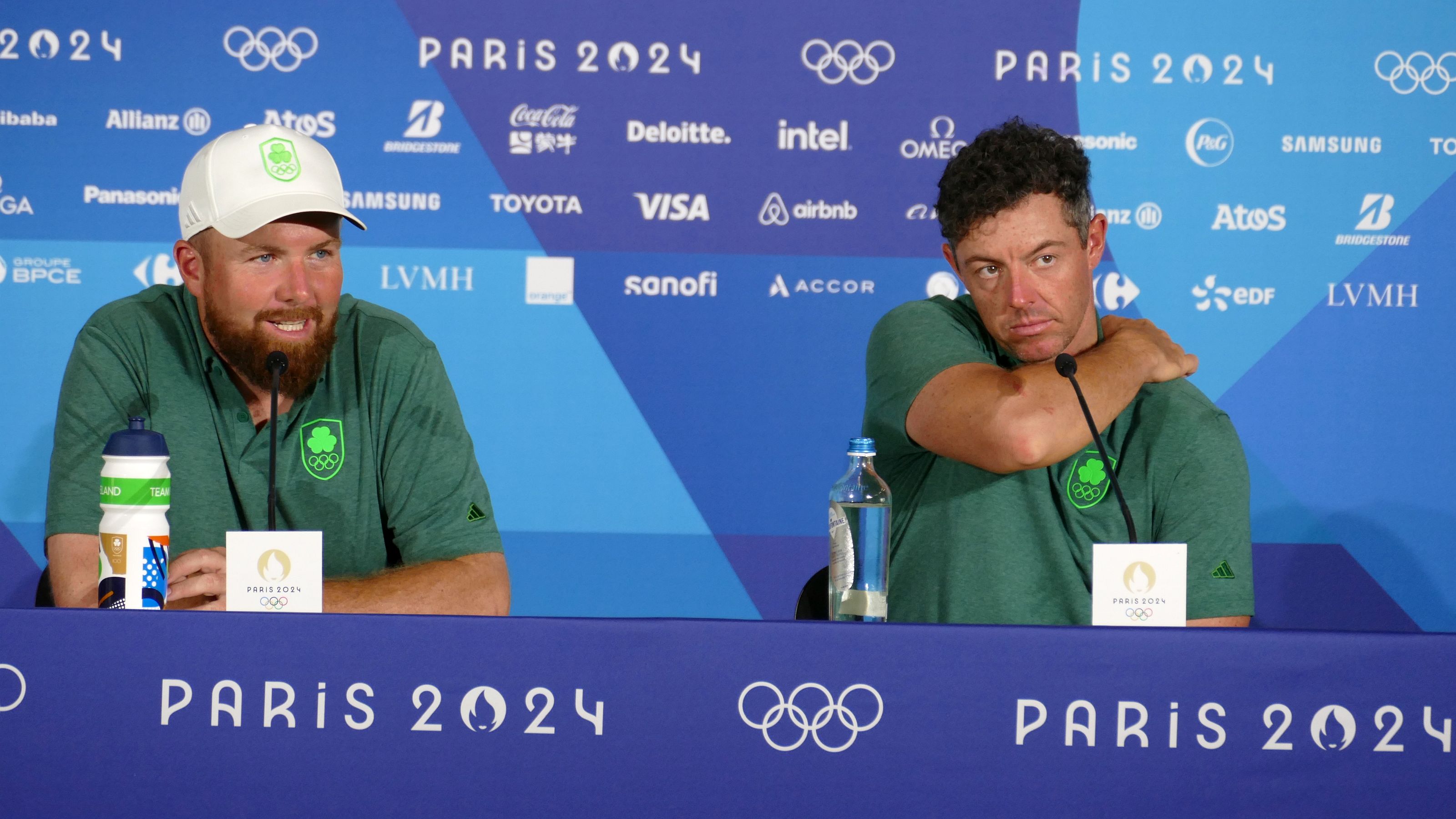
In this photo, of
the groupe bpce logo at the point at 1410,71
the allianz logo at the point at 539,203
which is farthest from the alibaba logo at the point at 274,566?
the groupe bpce logo at the point at 1410,71

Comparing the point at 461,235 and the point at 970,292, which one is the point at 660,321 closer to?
the point at 461,235

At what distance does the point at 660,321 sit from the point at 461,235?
0.55 metres

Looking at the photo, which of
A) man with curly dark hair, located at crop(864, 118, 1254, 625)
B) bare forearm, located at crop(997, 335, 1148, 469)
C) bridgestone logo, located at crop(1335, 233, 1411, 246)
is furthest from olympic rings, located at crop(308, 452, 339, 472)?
bridgestone logo, located at crop(1335, 233, 1411, 246)

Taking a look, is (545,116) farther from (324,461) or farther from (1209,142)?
(1209,142)

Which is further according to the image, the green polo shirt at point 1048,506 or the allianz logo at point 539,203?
the allianz logo at point 539,203

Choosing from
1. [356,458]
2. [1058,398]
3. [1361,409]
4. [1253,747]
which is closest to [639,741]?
[1253,747]

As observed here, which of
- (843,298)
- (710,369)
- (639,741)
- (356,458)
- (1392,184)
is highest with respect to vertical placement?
(1392,184)

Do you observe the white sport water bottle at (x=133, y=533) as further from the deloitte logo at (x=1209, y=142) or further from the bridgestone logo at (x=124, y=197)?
the deloitte logo at (x=1209, y=142)

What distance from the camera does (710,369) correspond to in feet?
9.91

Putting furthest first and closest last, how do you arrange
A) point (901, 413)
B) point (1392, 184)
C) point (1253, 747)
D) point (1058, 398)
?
1. point (1392, 184)
2. point (901, 413)
3. point (1058, 398)
4. point (1253, 747)

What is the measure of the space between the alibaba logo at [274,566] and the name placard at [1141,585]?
82 cm

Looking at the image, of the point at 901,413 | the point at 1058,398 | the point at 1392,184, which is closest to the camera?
the point at 1058,398

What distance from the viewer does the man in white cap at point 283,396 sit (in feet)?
5.38

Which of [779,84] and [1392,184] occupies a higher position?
[779,84]
